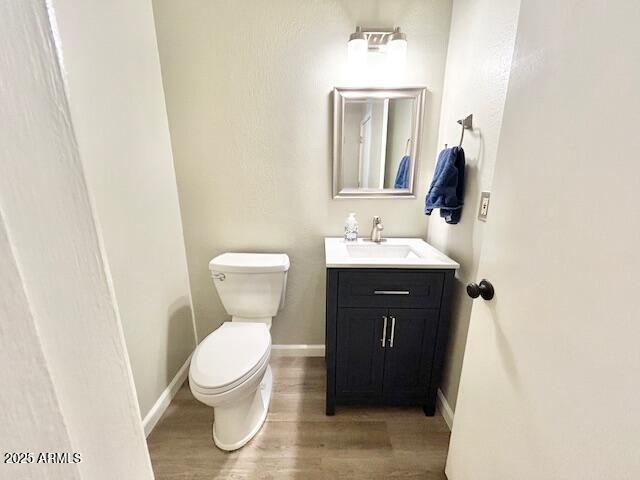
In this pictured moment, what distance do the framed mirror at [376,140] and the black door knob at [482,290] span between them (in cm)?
91

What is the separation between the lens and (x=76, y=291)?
11.6 inches

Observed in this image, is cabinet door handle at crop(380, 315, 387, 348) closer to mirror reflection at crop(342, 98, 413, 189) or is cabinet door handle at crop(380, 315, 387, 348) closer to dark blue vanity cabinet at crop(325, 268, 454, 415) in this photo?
dark blue vanity cabinet at crop(325, 268, 454, 415)

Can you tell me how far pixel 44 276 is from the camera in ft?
0.86

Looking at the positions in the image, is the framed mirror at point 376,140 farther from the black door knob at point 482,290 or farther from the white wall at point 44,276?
the white wall at point 44,276

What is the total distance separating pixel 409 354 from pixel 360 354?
0.82 feet

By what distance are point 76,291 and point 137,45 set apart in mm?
1579

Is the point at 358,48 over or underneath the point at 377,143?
over

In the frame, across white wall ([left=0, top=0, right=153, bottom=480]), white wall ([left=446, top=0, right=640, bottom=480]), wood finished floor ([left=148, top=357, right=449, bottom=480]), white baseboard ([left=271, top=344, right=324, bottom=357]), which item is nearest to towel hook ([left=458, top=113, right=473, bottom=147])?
white wall ([left=446, top=0, right=640, bottom=480])

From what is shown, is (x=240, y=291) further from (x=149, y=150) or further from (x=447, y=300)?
(x=447, y=300)

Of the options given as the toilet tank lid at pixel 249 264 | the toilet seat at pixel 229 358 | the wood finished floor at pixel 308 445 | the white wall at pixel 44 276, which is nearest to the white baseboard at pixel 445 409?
the wood finished floor at pixel 308 445

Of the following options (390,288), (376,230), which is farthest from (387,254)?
(390,288)

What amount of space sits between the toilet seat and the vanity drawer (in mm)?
472

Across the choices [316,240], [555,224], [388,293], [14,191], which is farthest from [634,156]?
[316,240]

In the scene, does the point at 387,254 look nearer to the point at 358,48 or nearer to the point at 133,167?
the point at 358,48
